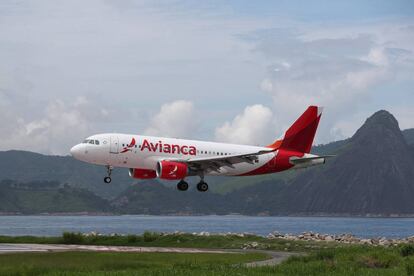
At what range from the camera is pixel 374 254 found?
1912 inches

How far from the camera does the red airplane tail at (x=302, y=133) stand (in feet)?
256

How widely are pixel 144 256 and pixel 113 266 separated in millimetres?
8046

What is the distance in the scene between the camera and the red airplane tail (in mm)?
78125

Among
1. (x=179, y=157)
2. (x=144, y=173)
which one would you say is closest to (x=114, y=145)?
(x=144, y=173)

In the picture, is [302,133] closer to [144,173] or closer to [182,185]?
[182,185]

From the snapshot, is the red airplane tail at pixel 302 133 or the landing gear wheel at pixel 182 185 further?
the red airplane tail at pixel 302 133

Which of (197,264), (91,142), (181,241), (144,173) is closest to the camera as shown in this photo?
(197,264)

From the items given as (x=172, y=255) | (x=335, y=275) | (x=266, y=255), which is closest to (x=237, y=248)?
(x=266, y=255)

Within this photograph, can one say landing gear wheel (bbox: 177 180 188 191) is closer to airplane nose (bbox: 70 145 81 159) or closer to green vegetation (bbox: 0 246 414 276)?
airplane nose (bbox: 70 145 81 159)

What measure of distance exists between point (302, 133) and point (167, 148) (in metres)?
16.2

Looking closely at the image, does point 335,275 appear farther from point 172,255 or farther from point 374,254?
point 172,255

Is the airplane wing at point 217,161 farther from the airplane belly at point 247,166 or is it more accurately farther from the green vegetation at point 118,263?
the green vegetation at point 118,263

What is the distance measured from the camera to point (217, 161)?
69.3 m

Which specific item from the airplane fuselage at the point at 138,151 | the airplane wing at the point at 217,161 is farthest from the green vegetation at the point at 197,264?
the airplane fuselage at the point at 138,151
